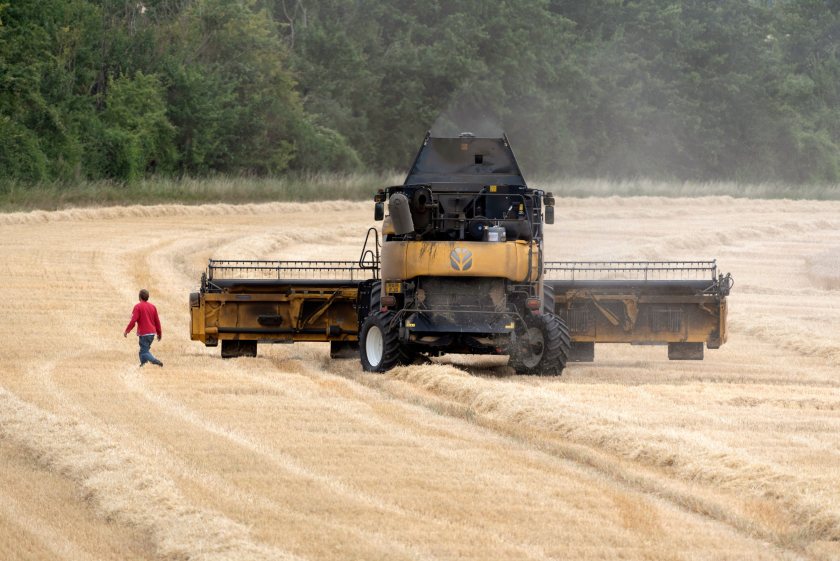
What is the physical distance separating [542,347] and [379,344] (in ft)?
6.63

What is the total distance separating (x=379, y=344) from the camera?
2044 cm

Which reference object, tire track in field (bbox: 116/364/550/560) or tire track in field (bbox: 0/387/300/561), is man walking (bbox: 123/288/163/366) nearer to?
tire track in field (bbox: 116/364/550/560)

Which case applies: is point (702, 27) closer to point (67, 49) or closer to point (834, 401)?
point (67, 49)

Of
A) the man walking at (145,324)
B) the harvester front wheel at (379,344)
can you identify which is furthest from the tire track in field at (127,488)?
the harvester front wheel at (379,344)

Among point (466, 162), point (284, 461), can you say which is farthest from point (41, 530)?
point (466, 162)

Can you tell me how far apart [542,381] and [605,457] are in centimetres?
572

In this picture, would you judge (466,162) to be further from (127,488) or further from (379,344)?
(127,488)

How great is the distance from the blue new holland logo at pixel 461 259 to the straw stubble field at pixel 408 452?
1224 mm

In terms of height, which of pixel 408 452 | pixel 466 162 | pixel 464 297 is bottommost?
pixel 408 452

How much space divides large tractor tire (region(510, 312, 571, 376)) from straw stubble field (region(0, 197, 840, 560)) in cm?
33

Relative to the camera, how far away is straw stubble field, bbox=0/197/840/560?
10.9m

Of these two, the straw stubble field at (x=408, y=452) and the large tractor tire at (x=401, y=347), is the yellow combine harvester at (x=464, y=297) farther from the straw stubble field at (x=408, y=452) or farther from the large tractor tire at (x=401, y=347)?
the straw stubble field at (x=408, y=452)

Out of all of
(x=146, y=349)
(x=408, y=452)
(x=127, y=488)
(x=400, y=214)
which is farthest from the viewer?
(x=146, y=349)

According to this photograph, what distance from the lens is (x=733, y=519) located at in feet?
37.7
